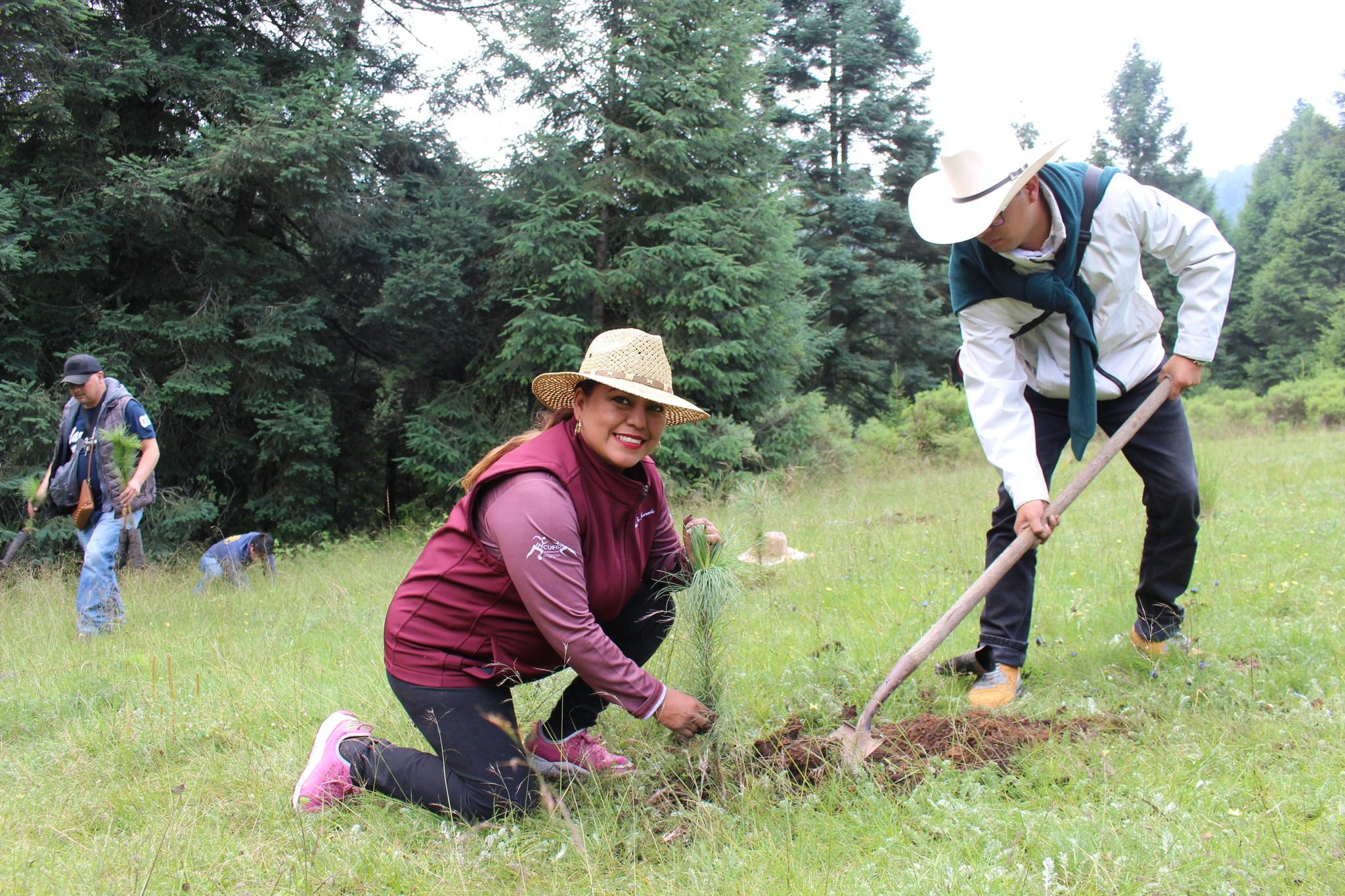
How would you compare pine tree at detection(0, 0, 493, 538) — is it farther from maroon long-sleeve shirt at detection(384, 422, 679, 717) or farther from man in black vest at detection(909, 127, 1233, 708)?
man in black vest at detection(909, 127, 1233, 708)

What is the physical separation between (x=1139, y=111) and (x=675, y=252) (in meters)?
31.3

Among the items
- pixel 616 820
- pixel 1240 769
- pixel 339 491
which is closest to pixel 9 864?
pixel 616 820

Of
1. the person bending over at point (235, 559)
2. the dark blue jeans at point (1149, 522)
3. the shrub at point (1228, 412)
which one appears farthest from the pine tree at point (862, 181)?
the dark blue jeans at point (1149, 522)

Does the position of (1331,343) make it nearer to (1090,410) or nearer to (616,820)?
(1090,410)

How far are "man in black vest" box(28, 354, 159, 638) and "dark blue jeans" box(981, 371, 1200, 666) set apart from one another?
541cm

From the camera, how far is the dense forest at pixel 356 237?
10211mm

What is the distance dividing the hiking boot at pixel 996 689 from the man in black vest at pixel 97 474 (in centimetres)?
538

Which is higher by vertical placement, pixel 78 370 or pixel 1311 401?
pixel 1311 401

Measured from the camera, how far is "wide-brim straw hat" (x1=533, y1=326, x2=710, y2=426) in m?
2.58

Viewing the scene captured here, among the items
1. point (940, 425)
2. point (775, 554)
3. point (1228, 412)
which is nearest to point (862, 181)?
point (940, 425)

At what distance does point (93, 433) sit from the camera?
6102 millimetres

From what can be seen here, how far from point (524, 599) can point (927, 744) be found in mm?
1405

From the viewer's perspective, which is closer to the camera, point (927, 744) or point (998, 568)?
point (927, 744)

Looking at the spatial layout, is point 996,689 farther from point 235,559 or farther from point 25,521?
point 25,521
